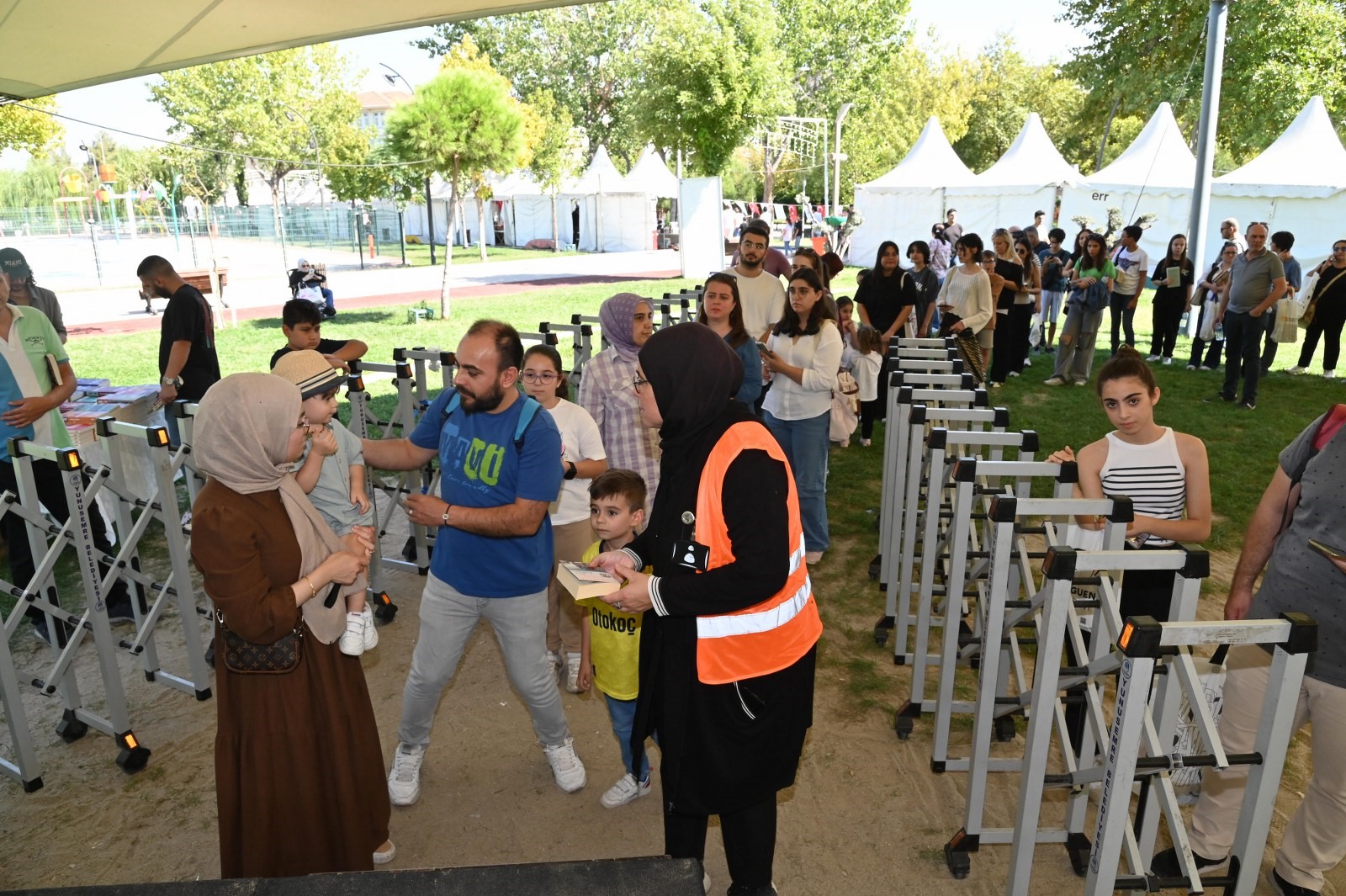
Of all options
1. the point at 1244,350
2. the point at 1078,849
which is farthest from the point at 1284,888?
the point at 1244,350

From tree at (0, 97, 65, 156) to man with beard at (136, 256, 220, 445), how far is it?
1726 centimetres

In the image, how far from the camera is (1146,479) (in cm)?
368

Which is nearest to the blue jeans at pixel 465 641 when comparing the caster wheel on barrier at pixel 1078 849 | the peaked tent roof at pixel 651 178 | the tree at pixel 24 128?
the caster wheel on barrier at pixel 1078 849

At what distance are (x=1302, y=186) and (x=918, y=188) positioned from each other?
30.0 feet

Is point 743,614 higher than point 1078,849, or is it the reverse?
point 743,614

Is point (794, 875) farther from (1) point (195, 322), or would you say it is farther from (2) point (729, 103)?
(2) point (729, 103)

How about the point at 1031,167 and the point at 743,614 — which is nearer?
the point at 743,614

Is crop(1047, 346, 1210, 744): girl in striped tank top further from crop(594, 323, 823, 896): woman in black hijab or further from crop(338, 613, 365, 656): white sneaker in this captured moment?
crop(338, 613, 365, 656): white sneaker

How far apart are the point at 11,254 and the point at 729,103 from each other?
769 inches

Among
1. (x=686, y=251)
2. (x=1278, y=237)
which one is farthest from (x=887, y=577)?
(x=686, y=251)

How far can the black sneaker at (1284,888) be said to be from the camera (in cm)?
323

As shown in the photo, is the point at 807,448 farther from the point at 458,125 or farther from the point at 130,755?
the point at 458,125

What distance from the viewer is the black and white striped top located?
3672 millimetres

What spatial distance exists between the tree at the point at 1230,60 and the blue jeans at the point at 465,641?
22.6 metres
